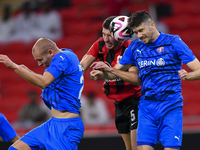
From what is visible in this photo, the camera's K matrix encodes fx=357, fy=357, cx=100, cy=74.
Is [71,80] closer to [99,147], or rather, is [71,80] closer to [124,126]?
[124,126]

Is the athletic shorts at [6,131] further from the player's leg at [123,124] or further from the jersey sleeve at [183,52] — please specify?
the jersey sleeve at [183,52]

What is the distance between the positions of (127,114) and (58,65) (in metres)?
1.52

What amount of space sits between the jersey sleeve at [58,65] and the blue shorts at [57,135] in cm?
57

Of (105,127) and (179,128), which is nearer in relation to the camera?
(179,128)

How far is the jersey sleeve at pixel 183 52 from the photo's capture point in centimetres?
389

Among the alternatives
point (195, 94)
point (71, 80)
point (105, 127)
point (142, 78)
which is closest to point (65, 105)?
point (71, 80)

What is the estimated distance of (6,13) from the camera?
1180 cm

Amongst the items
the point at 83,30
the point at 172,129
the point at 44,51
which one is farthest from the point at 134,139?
the point at 83,30

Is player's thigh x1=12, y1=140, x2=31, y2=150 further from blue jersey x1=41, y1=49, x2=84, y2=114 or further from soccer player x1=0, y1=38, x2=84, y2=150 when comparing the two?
blue jersey x1=41, y1=49, x2=84, y2=114

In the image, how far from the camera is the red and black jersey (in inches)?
193

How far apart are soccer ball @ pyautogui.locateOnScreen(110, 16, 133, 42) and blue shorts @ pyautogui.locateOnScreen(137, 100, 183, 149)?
3.28ft

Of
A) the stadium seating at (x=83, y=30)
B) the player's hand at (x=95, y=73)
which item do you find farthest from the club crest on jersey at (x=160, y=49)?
the stadium seating at (x=83, y=30)

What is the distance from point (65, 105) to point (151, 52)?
1155mm

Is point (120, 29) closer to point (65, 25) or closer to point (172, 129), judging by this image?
point (172, 129)
